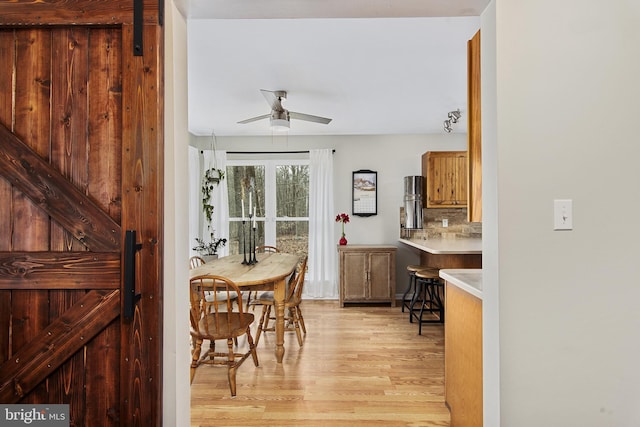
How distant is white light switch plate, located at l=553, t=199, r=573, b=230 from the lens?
1374mm

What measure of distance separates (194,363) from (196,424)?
58cm

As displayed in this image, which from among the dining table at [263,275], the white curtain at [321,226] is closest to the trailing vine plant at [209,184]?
the white curtain at [321,226]

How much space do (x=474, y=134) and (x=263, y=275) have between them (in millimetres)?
1900

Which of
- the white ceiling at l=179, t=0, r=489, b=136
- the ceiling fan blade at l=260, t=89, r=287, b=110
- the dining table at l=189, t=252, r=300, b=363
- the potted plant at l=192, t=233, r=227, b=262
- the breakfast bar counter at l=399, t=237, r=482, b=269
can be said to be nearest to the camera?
the white ceiling at l=179, t=0, r=489, b=136

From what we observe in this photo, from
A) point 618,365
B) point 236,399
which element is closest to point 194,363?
point 236,399

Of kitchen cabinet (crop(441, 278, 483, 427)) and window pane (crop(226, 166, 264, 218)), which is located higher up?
window pane (crop(226, 166, 264, 218))

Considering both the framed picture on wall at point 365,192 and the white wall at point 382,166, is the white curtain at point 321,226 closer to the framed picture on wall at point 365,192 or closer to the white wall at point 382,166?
the white wall at point 382,166

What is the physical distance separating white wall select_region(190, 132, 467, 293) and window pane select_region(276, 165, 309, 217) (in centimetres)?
39

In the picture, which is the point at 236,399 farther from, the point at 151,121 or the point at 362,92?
the point at 362,92

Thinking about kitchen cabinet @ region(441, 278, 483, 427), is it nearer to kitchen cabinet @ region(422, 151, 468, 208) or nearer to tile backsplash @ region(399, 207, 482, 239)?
kitchen cabinet @ region(422, 151, 468, 208)

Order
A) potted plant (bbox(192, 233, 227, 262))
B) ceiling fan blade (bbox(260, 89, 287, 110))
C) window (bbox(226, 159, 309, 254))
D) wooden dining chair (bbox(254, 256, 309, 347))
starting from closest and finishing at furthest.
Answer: wooden dining chair (bbox(254, 256, 309, 347)), ceiling fan blade (bbox(260, 89, 287, 110)), potted plant (bbox(192, 233, 227, 262)), window (bbox(226, 159, 309, 254))

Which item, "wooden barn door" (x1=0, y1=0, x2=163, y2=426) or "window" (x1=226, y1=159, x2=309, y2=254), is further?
"window" (x1=226, y1=159, x2=309, y2=254)

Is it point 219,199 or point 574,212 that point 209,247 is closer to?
point 219,199

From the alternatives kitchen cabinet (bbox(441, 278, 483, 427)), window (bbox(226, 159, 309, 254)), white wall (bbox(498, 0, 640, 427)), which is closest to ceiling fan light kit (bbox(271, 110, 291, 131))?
window (bbox(226, 159, 309, 254))
